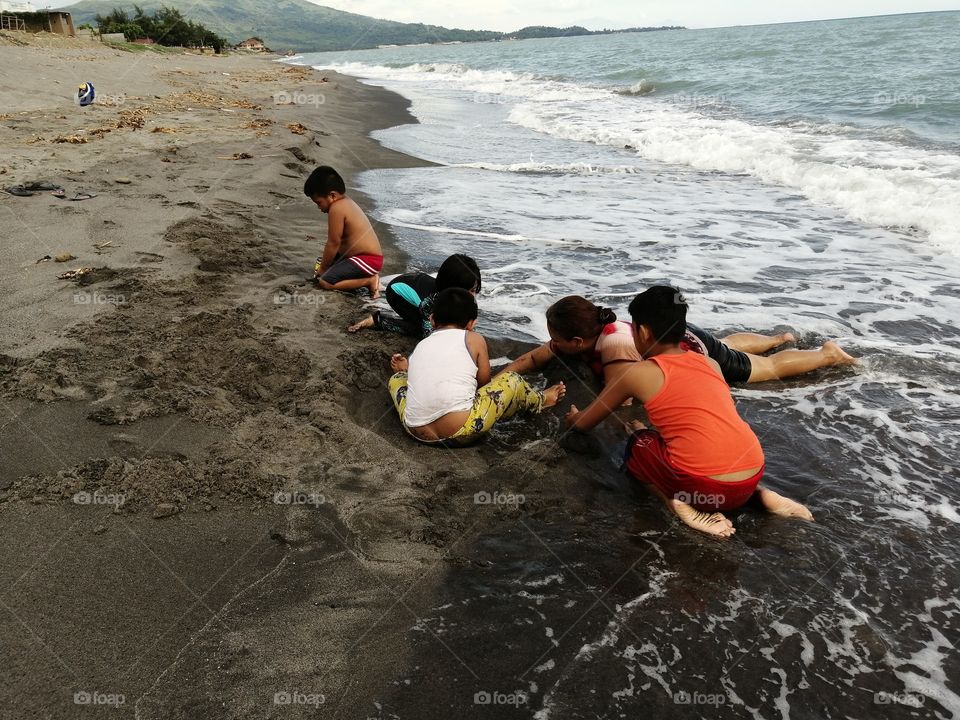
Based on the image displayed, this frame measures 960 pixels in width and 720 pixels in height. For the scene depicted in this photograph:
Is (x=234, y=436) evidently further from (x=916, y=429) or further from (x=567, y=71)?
(x=567, y=71)

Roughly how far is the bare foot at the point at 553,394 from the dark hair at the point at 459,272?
36.5 inches

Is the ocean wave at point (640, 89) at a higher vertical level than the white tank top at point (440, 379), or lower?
higher

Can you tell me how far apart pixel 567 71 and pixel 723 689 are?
3877cm

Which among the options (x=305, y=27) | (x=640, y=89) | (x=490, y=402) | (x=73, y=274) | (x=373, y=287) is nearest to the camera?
(x=490, y=402)

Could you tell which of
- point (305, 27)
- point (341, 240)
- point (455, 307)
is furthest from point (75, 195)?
point (305, 27)

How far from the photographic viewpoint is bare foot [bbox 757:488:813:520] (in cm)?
301

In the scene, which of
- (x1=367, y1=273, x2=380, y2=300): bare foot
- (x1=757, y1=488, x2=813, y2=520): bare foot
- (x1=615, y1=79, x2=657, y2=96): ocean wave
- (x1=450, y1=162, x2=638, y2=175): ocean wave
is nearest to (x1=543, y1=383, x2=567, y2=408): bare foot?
(x1=757, y1=488, x2=813, y2=520): bare foot

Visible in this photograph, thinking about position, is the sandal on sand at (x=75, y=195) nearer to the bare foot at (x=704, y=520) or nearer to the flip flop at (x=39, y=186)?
the flip flop at (x=39, y=186)

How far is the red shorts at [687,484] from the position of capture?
3.00 meters

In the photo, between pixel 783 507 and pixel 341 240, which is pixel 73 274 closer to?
pixel 341 240

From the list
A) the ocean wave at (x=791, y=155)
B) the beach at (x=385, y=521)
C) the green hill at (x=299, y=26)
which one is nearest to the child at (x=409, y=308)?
the beach at (x=385, y=521)

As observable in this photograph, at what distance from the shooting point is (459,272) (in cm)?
425

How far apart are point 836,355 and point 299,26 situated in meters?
180

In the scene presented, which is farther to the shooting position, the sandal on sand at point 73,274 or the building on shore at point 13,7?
the building on shore at point 13,7
